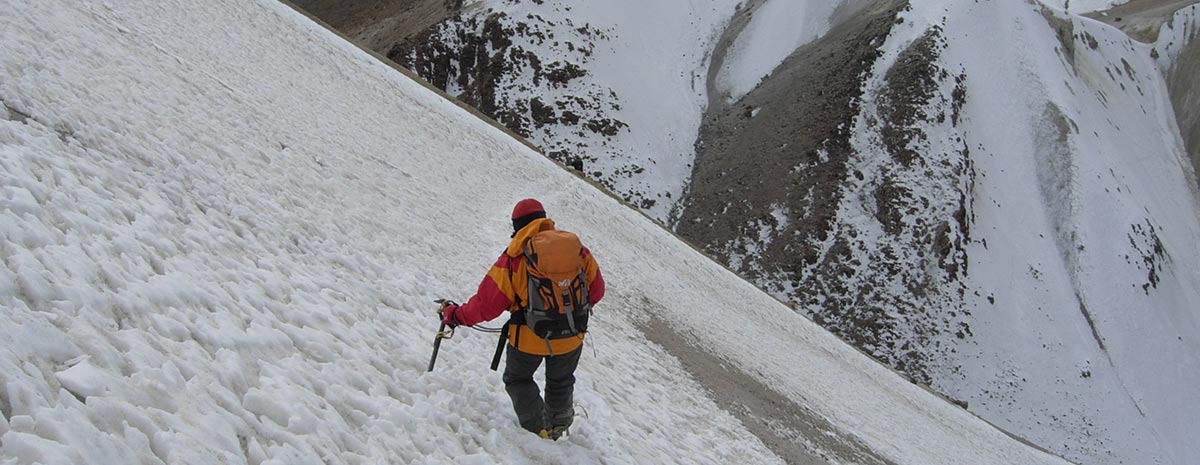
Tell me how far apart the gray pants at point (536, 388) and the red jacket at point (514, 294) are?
0.52ft

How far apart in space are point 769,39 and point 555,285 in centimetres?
5660

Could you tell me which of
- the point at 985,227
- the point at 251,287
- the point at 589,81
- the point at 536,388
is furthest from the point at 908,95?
the point at 251,287

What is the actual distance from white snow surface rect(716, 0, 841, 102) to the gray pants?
4901 cm

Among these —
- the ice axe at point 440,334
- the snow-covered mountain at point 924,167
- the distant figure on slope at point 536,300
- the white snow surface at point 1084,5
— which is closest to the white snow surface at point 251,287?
the ice axe at point 440,334

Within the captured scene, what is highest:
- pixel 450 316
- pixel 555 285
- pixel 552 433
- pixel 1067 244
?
pixel 555 285

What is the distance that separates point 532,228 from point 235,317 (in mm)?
2769

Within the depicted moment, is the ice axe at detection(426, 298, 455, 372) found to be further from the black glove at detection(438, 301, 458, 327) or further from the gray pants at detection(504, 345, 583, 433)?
the gray pants at detection(504, 345, 583, 433)

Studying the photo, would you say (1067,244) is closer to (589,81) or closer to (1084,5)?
(589,81)

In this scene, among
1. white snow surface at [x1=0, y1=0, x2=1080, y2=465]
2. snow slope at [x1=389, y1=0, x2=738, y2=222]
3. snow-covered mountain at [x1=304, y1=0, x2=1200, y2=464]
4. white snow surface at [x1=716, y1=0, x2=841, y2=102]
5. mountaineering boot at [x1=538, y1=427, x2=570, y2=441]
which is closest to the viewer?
white snow surface at [x1=0, y1=0, x2=1080, y2=465]

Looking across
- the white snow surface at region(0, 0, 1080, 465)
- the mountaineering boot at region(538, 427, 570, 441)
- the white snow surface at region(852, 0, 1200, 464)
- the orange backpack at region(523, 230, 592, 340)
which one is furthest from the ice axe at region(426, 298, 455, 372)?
the white snow surface at region(852, 0, 1200, 464)

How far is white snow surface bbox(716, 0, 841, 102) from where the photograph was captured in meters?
54.4

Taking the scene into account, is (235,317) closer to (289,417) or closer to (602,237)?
(289,417)

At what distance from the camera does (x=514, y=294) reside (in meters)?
5.94

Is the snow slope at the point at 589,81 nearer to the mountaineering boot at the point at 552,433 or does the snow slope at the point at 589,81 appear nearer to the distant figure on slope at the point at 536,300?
the mountaineering boot at the point at 552,433
